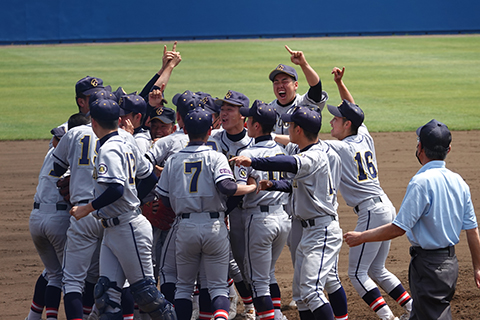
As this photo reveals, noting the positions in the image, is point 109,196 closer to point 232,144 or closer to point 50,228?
point 50,228

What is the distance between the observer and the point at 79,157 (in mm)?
4070

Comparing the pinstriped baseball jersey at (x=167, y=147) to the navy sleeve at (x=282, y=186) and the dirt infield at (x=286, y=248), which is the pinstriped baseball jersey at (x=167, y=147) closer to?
the navy sleeve at (x=282, y=186)

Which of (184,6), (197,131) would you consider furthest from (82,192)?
(184,6)

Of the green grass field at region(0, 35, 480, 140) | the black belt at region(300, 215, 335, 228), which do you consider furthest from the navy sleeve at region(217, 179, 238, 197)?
the green grass field at region(0, 35, 480, 140)

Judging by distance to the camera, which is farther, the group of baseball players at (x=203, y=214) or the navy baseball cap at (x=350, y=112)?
the navy baseball cap at (x=350, y=112)

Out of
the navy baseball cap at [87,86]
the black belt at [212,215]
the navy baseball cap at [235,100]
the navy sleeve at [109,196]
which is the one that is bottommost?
the black belt at [212,215]

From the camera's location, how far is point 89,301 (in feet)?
14.5

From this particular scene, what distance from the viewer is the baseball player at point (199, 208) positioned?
387 centimetres

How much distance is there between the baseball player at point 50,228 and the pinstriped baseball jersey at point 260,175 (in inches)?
51.3

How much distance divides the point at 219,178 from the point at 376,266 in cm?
158

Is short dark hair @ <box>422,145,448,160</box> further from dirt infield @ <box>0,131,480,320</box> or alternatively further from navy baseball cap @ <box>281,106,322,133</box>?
dirt infield @ <box>0,131,480,320</box>

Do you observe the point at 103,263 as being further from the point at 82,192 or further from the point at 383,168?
the point at 383,168

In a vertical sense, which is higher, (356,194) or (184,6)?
(184,6)

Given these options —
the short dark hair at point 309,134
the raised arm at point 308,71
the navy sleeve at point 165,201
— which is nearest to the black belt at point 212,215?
the navy sleeve at point 165,201
